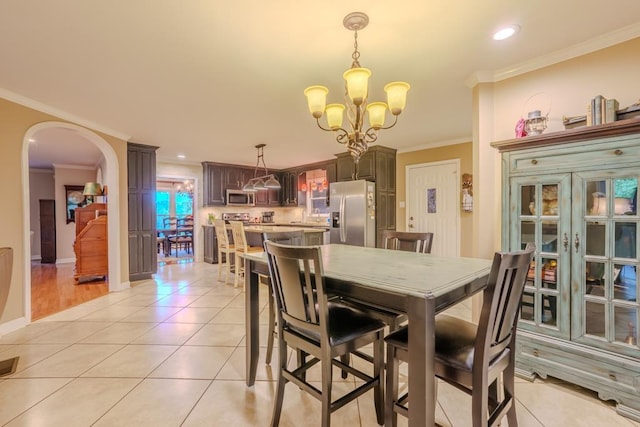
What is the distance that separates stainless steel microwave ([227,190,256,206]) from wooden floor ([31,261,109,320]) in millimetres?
2868

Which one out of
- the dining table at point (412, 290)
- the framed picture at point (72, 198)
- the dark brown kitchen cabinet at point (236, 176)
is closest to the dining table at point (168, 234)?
the framed picture at point (72, 198)

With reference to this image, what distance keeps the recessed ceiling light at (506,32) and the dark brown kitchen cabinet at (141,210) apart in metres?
5.04

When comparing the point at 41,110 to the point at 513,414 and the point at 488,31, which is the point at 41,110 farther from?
the point at 513,414

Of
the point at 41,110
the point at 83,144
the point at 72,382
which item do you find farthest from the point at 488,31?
the point at 83,144

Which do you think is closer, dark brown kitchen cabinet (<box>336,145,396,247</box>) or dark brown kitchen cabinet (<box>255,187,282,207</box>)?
dark brown kitchen cabinet (<box>336,145,396,247</box>)

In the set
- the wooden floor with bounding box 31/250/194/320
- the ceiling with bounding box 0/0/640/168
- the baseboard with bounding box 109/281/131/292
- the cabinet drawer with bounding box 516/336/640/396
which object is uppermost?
the ceiling with bounding box 0/0/640/168

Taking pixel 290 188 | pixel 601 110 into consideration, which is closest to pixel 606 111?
pixel 601 110

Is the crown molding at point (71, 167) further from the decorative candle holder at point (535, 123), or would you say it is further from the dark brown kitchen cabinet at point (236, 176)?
the decorative candle holder at point (535, 123)

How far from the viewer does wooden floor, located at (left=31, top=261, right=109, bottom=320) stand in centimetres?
353

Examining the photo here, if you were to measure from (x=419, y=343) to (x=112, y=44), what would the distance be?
104 inches

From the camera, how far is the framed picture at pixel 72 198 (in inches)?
269

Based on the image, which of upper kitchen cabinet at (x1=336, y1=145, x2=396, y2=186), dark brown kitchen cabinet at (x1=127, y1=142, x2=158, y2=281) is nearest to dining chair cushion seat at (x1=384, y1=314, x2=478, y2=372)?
upper kitchen cabinet at (x1=336, y1=145, x2=396, y2=186)

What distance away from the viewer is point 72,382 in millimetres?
1957

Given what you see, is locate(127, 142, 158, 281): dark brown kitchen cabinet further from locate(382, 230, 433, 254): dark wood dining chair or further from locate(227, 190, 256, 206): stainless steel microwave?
locate(382, 230, 433, 254): dark wood dining chair
